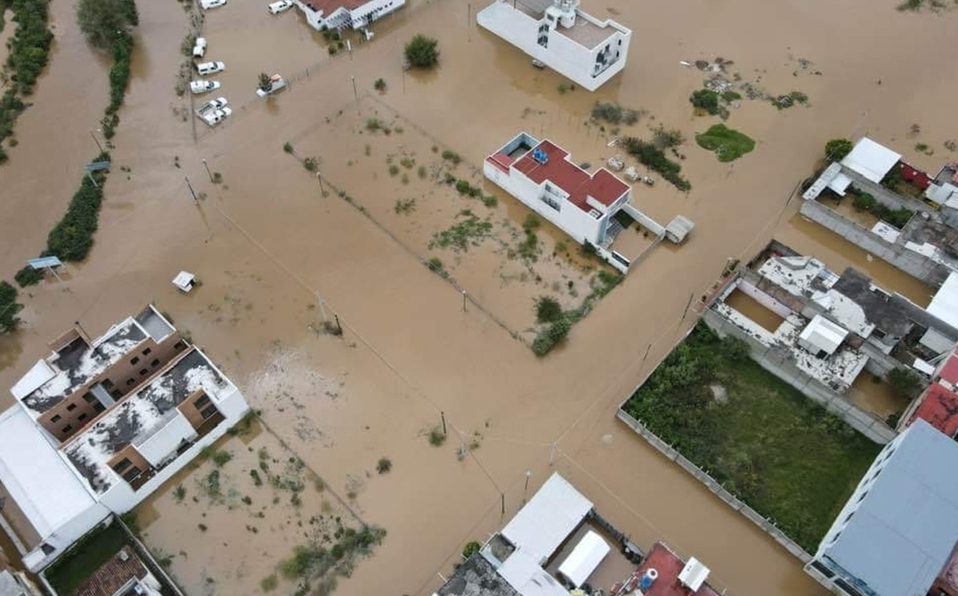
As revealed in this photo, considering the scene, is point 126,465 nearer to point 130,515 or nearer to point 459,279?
point 130,515

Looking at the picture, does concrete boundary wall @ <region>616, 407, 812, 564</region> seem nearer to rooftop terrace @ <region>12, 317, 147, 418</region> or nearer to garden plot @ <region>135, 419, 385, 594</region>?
garden plot @ <region>135, 419, 385, 594</region>

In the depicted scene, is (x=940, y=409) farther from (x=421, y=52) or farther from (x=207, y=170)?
(x=207, y=170)

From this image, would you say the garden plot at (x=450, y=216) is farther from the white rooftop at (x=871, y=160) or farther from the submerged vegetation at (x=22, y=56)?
the submerged vegetation at (x=22, y=56)

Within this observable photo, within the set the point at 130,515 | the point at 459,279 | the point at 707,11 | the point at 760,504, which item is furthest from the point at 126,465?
the point at 707,11

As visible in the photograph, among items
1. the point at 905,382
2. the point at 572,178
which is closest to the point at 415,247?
the point at 572,178

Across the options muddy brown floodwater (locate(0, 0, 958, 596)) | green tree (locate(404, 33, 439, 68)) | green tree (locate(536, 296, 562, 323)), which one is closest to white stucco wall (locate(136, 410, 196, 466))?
muddy brown floodwater (locate(0, 0, 958, 596))

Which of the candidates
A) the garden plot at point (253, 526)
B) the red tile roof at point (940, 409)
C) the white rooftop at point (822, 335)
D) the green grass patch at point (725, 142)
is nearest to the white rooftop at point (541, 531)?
the garden plot at point (253, 526)
